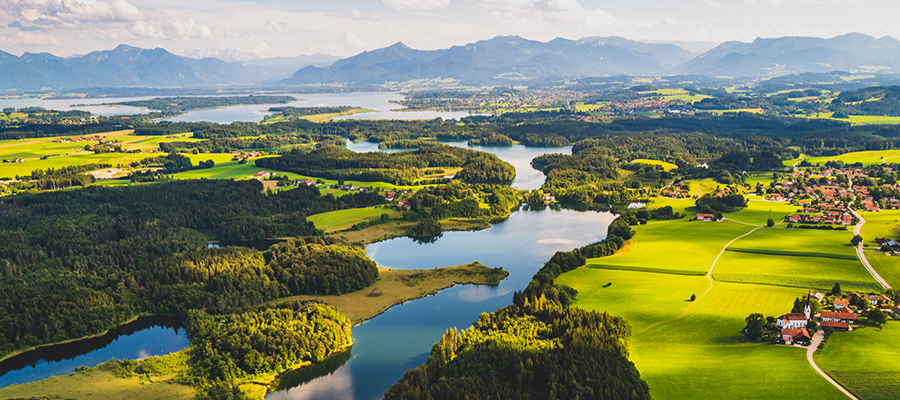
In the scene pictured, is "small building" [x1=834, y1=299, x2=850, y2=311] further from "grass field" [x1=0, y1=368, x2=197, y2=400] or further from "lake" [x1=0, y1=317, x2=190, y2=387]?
"lake" [x1=0, y1=317, x2=190, y2=387]

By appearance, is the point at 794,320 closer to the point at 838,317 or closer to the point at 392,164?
the point at 838,317

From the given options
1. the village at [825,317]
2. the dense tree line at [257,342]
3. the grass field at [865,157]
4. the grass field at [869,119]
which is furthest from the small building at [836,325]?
the grass field at [869,119]

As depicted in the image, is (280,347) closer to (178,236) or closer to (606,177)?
(178,236)

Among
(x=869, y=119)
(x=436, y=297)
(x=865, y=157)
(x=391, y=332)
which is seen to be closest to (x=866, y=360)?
(x=391, y=332)

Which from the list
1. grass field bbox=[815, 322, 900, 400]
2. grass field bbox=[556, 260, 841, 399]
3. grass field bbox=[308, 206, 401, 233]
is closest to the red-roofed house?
grass field bbox=[556, 260, 841, 399]

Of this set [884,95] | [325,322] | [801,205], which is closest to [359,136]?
[801,205]
